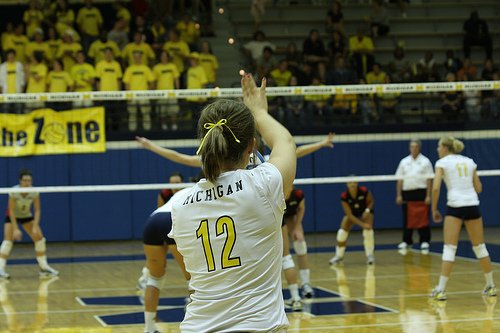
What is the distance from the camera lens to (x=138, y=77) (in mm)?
18547

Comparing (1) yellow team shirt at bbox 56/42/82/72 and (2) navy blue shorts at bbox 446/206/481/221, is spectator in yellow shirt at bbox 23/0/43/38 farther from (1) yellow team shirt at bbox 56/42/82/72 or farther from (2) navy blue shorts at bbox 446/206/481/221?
(2) navy blue shorts at bbox 446/206/481/221

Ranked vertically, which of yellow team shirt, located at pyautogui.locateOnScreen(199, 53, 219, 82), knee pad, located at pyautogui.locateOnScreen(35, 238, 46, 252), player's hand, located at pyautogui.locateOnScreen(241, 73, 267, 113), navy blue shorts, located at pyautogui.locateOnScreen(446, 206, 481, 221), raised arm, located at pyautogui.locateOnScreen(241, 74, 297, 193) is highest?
yellow team shirt, located at pyautogui.locateOnScreen(199, 53, 219, 82)

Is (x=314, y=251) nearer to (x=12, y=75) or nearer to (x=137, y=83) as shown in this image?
(x=137, y=83)

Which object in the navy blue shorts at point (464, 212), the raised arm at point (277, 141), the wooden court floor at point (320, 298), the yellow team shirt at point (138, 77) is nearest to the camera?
the raised arm at point (277, 141)

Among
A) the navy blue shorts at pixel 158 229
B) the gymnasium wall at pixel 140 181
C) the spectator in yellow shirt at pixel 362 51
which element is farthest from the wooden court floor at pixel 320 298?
the spectator in yellow shirt at pixel 362 51

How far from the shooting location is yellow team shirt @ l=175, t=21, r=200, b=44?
20812mm

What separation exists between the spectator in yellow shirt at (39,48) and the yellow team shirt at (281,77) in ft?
16.1

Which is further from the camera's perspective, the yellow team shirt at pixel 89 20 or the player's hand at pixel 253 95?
the yellow team shirt at pixel 89 20

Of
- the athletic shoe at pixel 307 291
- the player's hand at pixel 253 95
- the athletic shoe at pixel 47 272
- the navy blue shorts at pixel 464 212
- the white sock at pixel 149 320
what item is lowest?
the athletic shoe at pixel 47 272

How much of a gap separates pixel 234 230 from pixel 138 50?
648 inches

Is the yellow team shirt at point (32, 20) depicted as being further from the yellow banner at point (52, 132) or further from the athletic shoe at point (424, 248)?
the athletic shoe at point (424, 248)

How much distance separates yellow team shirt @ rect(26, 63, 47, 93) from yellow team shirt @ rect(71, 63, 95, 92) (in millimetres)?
587

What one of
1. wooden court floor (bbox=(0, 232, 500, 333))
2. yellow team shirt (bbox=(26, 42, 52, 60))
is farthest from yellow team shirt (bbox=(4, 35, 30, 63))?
wooden court floor (bbox=(0, 232, 500, 333))

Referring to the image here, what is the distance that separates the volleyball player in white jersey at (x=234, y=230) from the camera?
3.38 meters
